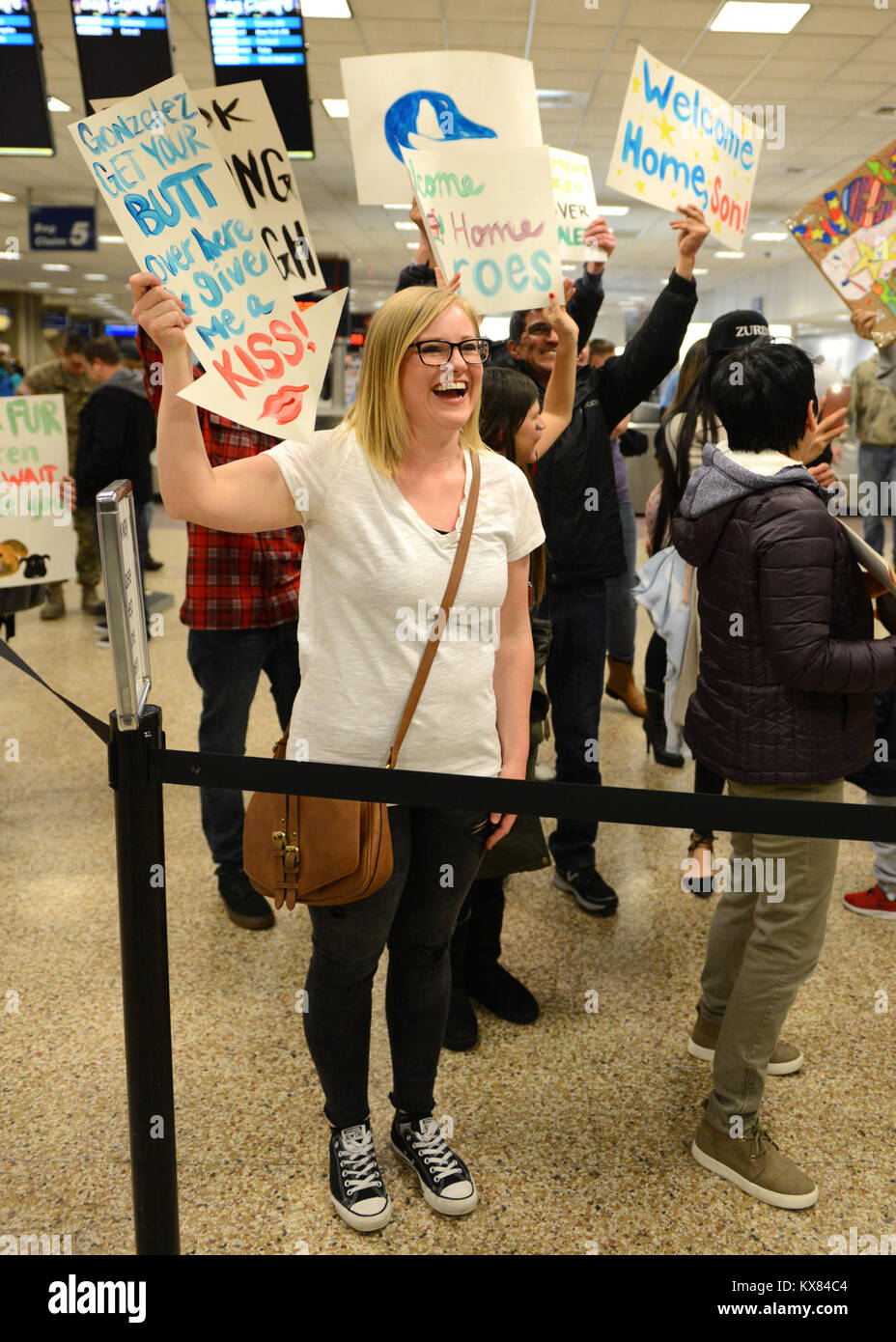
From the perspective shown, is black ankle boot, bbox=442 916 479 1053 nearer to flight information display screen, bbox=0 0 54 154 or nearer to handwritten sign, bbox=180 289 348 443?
handwritten sign, bbox=180 289 348 443

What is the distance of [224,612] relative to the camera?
248 centimetres

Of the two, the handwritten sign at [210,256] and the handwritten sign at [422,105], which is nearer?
the handwritten sign at [210,256]

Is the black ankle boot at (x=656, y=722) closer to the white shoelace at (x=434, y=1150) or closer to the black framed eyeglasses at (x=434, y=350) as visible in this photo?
the white shoelace at (x=434, y=1150)

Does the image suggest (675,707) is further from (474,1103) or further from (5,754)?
(5,754)

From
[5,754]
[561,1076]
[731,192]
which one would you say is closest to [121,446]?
[5,754]

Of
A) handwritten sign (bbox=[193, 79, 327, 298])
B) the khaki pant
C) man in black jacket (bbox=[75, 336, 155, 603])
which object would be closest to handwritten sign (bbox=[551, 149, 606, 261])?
handwritten sign (bbox=[193, 79, 327, 298])

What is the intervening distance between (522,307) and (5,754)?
2.75m

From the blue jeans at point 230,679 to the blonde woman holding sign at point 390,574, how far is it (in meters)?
1.01

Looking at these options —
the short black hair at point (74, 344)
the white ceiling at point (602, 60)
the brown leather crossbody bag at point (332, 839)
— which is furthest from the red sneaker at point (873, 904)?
the white ceiling at point (602, 60)

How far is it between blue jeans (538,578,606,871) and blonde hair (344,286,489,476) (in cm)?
120

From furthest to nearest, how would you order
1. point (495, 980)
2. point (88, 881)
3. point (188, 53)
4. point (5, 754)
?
1. point (188, 53)
2. point (5, 754)
3. point (88, 881)
4. point (495, 980)

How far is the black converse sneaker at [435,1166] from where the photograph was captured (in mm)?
1703

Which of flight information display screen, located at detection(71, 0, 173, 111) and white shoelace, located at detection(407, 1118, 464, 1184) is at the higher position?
flight information display screen, located at detection(71, 0, 173, 111)

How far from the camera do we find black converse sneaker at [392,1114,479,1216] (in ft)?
5.59
